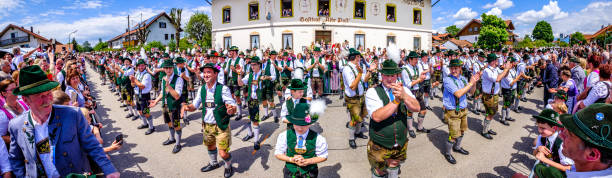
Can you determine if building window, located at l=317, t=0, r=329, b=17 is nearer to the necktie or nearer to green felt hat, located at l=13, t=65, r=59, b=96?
the necktie

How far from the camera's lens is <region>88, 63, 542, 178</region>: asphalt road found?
468 centimetres

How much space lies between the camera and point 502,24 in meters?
43.2

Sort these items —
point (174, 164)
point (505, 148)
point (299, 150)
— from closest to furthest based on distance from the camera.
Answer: point (299, 150), point (174, 164), point (505, 148)

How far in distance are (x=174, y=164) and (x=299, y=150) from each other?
11.2 feet

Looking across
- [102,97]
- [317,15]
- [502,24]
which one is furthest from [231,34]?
[502,24]

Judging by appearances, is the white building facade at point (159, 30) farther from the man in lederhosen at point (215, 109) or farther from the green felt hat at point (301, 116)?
the green felt hat at point (301, 116)

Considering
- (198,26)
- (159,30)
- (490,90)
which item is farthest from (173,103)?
(159,30)

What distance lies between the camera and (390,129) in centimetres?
319

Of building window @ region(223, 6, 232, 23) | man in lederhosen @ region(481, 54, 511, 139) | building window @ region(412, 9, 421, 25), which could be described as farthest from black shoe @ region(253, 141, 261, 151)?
building window @ region(412, 9, 421, 25)

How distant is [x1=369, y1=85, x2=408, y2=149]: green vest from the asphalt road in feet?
4.95

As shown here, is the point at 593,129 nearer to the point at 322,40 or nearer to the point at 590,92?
the point at 590,92

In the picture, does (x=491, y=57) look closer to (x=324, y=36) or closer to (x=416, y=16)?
(x=324, y=36)

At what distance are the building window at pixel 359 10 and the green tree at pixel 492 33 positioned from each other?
104 feet

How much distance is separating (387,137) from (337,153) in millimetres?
2355
